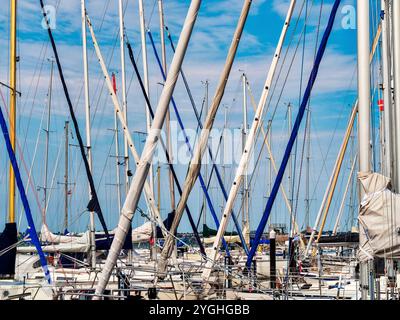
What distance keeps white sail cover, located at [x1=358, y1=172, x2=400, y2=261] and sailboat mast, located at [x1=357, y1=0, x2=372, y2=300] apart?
18 cm

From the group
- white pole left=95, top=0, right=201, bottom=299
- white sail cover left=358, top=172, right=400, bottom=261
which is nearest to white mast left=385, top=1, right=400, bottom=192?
white sail cover left=358, top=172, right=400, bottom=261

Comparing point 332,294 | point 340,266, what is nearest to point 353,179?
point 340,266

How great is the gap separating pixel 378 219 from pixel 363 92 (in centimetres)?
231

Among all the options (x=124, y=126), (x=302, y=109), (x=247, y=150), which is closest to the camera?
(x=302, y=109)

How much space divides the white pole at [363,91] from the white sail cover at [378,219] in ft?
0.62

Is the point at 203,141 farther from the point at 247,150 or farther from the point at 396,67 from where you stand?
the point at 396,67

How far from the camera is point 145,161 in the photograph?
1276cm

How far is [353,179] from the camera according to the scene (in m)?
36.2

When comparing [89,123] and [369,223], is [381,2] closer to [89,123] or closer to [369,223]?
[369,223]

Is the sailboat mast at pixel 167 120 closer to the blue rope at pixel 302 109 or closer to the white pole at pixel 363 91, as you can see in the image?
the blue rope at pixel 302 109

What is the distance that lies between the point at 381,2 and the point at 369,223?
388 inches

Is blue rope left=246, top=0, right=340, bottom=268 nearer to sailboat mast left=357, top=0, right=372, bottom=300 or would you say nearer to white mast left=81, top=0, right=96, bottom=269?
sailboat mast left=357, top=0, right=372, bottom=300

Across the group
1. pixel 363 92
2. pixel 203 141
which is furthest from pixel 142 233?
pixel 363 92

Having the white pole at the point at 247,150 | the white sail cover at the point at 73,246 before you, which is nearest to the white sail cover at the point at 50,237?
the white sail cover at the point at 73,246
